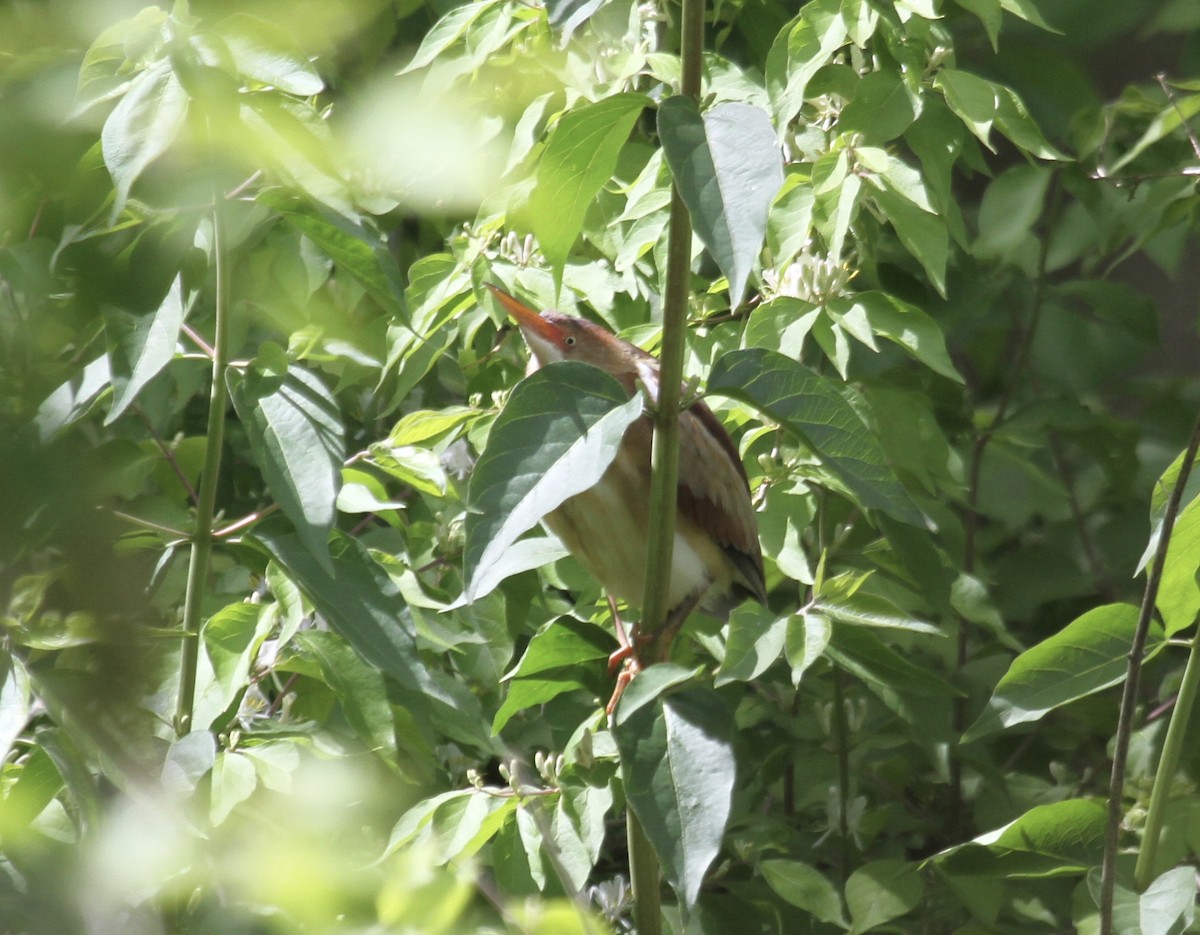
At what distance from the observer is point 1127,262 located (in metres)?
4.43

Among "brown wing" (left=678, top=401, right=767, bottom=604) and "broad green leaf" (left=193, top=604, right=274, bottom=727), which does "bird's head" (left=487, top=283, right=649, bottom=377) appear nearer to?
"brown wing" (left=678, top=401, right=767, bottom=604)

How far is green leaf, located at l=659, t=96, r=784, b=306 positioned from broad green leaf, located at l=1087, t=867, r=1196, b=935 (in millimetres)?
950

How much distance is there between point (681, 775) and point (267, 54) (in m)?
0.79

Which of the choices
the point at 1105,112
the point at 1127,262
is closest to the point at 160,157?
the point at 1105,112

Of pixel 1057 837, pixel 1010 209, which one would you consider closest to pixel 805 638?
pixel 1057 837

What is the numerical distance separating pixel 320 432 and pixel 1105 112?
5.82 feet

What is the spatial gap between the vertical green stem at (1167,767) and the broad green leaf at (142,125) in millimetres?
1339

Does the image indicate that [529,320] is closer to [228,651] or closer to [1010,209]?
[228,651]

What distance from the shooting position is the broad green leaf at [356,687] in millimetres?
1792

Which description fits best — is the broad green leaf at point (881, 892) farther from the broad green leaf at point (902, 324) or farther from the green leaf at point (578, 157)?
the green leaf at point (578, 157)

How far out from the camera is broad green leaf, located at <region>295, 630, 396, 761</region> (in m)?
1.79

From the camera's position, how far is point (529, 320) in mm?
2244

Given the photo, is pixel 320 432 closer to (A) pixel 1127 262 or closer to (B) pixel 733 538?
(B) pixel 733 538

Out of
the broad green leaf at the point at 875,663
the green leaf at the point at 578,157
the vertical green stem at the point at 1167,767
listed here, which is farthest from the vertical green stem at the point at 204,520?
the vertical green stem at the point at 1167,767
